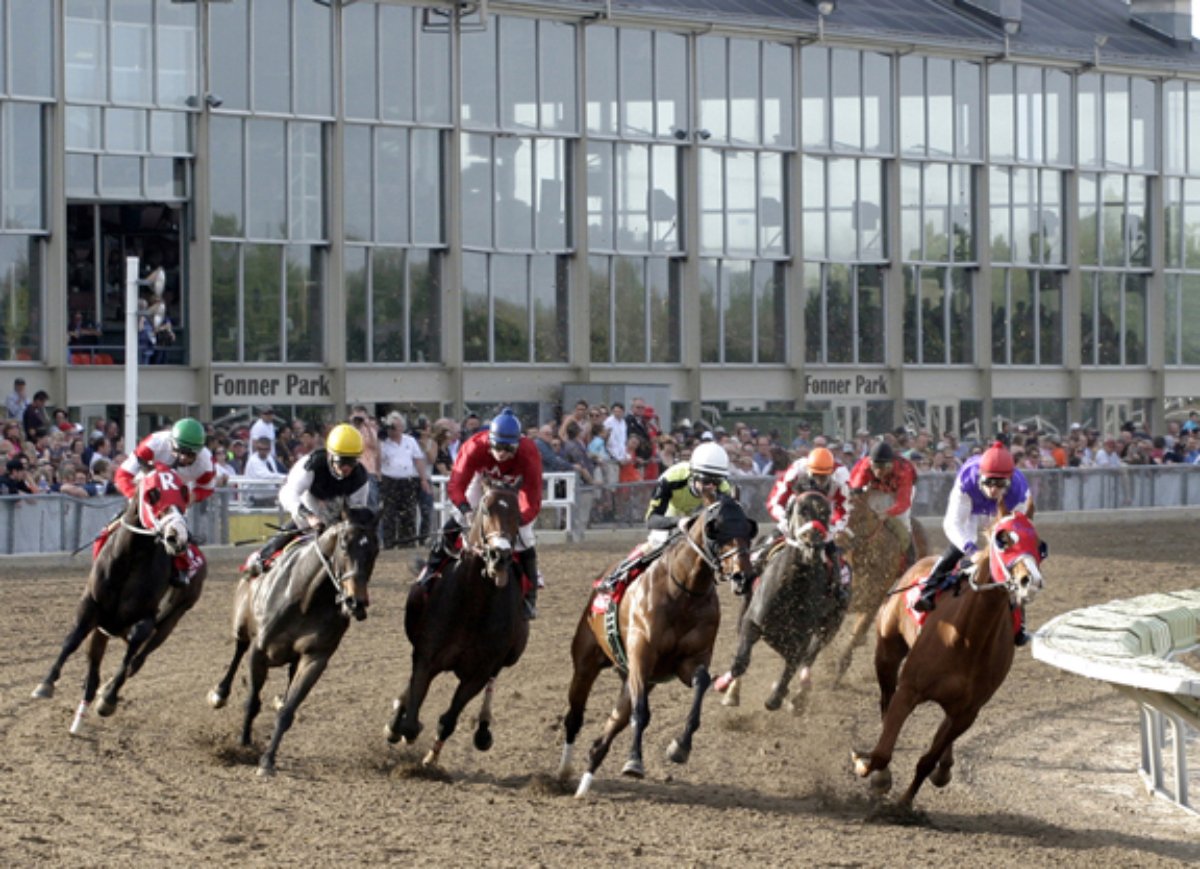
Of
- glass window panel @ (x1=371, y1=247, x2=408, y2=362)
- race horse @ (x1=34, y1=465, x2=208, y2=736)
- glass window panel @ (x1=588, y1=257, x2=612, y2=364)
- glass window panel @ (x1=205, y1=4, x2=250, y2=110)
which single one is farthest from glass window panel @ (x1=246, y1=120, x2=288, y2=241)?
race horse @ (x1=34, y1=465, x2=208, y2=736)

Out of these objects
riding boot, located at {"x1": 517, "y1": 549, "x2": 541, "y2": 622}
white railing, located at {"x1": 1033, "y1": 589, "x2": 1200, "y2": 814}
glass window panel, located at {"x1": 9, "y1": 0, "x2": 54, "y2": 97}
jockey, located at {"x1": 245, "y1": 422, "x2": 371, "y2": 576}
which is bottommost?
white railing, located at {"x1": 1033, "y1": 589, "x2": 1200, "y2": 814}

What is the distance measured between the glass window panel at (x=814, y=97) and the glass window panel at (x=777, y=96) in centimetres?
24

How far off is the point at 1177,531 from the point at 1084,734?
14.7 m

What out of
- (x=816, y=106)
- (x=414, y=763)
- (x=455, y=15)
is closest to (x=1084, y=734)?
(x=414, y=763)

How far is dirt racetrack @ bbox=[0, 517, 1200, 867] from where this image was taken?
28.4ft

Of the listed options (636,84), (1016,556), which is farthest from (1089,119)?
(1016,556)

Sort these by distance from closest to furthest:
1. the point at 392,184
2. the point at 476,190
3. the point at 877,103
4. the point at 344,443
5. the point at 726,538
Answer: the point at 726,538 < the point at 344,443 < the point at 392,184 < the point at 476,190 < the point at 877,103

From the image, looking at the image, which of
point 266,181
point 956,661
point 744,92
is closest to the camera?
point 956,661

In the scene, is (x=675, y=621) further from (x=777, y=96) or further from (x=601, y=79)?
(x=777, y=96)

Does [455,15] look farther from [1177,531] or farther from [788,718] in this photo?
[788,718]

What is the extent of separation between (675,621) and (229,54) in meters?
22.2

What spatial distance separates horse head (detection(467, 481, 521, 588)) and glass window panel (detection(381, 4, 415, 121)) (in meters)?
22.7

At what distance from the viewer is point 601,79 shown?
34.5m

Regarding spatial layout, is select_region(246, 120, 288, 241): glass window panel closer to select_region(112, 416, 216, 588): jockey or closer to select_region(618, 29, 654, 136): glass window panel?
select_region(618, 29, 654, 136): glass window panel
